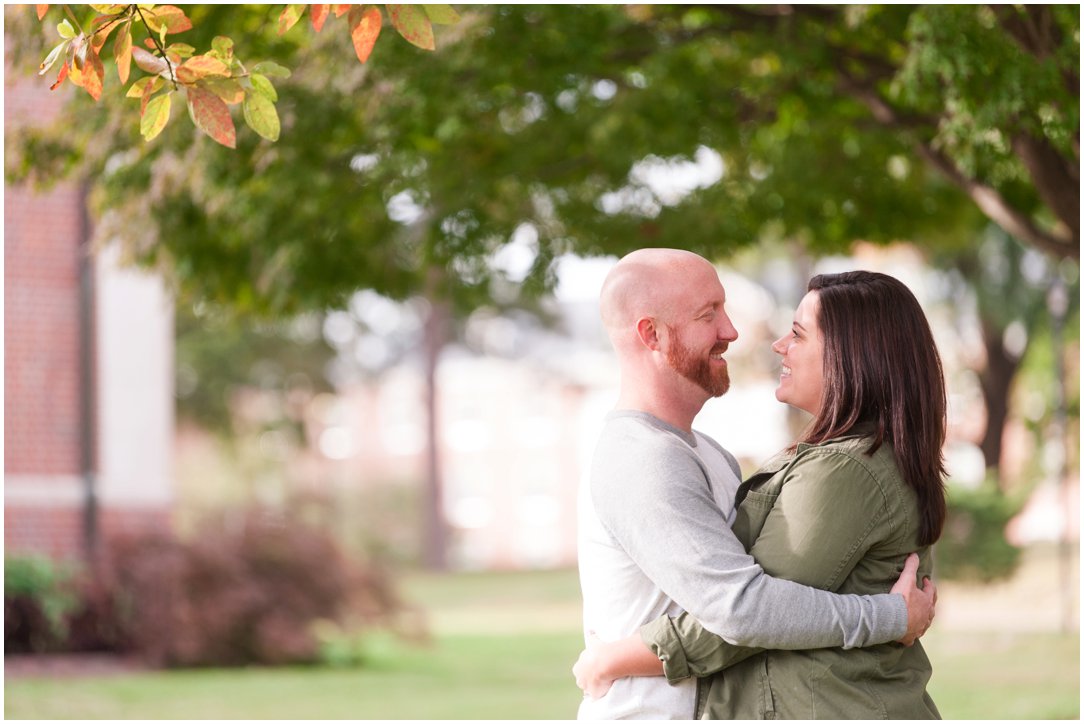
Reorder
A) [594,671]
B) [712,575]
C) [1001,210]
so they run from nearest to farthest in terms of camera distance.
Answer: [712,575] → [594,671] → [1001,210]

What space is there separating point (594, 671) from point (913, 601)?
666 millimetres

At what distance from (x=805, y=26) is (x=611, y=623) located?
5.10m

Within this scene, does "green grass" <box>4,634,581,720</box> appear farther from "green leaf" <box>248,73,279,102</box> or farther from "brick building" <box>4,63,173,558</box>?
"green leaf" <box>248,73,279,102</box>

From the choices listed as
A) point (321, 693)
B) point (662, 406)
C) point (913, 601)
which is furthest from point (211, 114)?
point (321, 693)

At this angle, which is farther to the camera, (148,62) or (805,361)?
(148,62)

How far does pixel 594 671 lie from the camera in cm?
296

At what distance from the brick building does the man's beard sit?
12235mm

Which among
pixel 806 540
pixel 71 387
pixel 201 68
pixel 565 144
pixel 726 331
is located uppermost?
pixel 565 144

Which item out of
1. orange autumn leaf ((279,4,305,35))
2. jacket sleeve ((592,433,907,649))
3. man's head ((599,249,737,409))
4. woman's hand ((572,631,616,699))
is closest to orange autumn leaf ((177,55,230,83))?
orange autumn leaf ((279,4,305,35))

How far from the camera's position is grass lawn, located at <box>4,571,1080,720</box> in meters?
11.3

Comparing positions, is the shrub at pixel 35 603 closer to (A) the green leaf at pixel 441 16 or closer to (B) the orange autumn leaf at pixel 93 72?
(B) the orange autumn leaf at pixel 93 72

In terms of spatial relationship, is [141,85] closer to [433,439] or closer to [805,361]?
[805,361]

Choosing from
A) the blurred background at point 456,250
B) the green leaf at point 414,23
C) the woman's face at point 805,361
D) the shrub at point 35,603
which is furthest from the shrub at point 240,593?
the woman's face at point 805,361

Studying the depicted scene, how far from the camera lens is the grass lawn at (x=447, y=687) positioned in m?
11.3
